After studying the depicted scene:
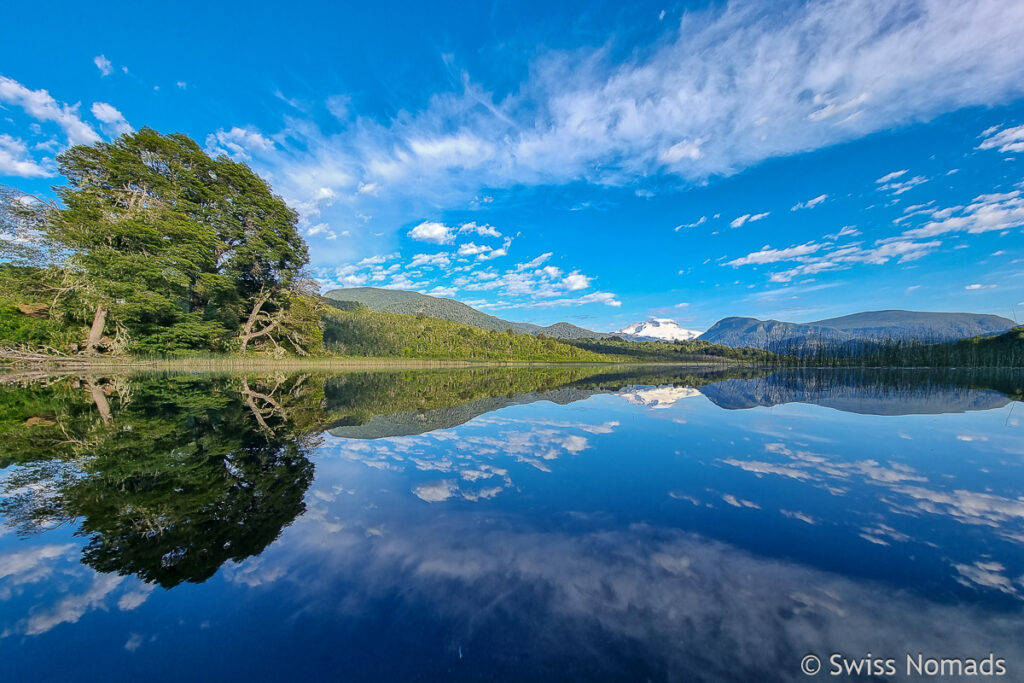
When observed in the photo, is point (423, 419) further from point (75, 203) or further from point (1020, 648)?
point (75, 203)

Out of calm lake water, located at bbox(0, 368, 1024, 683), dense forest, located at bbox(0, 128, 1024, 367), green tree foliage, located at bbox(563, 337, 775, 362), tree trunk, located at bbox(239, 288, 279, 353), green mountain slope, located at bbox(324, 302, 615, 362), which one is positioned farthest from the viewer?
green tree foliage, located at bbox(563, 337, 775, 362)

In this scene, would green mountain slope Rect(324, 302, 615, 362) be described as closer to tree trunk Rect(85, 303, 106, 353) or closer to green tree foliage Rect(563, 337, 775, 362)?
tree trunk Rect(85, 303, 106, 353)

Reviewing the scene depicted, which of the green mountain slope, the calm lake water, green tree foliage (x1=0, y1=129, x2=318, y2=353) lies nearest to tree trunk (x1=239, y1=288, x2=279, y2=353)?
green tree foliage (x1=0, y1=129, x2=318, y2=353)

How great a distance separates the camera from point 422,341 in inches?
3469

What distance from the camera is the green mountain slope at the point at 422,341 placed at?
233 feet

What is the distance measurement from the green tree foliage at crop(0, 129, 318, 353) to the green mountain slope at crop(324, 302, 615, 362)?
20261mm

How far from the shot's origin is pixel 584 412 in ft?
41.3

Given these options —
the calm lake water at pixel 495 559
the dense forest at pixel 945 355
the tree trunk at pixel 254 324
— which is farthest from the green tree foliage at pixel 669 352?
the calm lake water at pixel 495 559

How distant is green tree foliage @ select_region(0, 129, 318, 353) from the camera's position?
28391mm

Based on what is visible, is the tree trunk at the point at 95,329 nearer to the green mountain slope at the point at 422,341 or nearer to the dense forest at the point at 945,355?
the green mountain slope at the point at 422,341

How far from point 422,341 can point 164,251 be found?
5830cm

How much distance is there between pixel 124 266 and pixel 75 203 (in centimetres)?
722

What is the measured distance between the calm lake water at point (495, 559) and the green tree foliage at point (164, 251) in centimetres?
2978

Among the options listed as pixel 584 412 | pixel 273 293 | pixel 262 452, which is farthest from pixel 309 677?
pixel 273 293
